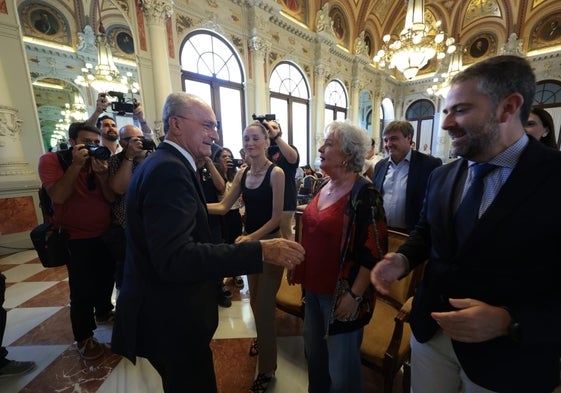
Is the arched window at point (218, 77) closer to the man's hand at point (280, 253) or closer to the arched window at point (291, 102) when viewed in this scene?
the arched window at point (291, 102)

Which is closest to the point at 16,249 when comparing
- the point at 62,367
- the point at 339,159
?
the point at 62,367

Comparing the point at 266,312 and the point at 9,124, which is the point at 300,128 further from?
the point at 266,312

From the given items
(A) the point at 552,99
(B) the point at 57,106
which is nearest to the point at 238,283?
(B) the point at 57,106

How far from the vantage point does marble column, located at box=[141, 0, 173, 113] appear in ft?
15.2

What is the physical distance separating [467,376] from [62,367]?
8.23ft

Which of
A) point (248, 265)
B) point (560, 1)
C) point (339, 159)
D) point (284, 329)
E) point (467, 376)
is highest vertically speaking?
point (560, 1)

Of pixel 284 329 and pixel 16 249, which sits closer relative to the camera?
pixel 284 329

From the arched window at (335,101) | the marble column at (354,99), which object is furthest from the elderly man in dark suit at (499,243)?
the marble column at (354,99)

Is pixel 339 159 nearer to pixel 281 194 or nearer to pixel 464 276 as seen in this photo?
pixel 281 194

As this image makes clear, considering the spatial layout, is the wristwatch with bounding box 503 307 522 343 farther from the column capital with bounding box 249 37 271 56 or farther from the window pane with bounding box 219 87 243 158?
the column capital with bounding box 249 37 271 56

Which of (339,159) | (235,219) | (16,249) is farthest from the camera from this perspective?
(16,249)

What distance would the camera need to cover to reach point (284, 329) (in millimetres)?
2145

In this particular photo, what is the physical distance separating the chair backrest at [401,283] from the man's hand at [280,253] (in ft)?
2.72

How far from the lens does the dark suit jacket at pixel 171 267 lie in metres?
0.85
